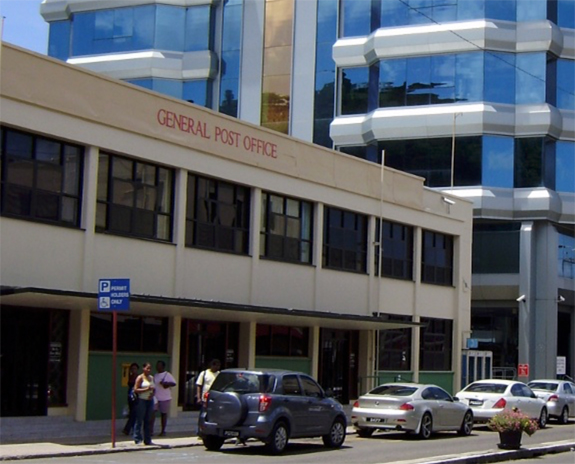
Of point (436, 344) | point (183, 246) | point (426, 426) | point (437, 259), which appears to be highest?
point (437, 259)

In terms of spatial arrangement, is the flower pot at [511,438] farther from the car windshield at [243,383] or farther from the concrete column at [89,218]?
the concrete column at [89,218]

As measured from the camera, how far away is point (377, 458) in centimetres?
2011

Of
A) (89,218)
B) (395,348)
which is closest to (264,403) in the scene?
(89,218)

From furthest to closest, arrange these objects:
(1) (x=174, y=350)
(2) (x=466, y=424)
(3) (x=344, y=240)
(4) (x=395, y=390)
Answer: (3) (x=344, y=240) < (2) (x=466, y=424) < (1) (x=174, y=350) < (4) (x=395, y=390)

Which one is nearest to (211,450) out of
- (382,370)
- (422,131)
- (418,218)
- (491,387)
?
(491,387)

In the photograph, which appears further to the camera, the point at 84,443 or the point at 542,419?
the point at 542,419

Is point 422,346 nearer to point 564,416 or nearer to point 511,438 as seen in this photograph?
point 564,416

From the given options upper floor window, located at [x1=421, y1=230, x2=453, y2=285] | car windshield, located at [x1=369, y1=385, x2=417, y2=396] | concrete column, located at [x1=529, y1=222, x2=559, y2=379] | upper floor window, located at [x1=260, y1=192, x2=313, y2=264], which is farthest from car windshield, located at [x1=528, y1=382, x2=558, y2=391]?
concrete column, located at [x1=529, y1=222, x2=559, y2=379]

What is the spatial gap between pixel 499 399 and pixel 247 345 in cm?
773

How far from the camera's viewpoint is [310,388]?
22.2m

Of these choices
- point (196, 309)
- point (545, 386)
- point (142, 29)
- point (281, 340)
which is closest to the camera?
point (196, 309)

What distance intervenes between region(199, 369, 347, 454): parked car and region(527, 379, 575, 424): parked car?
14653 mm

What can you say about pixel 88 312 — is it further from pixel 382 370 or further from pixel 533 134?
pixel 533 134

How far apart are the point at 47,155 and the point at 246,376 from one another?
678 cm
